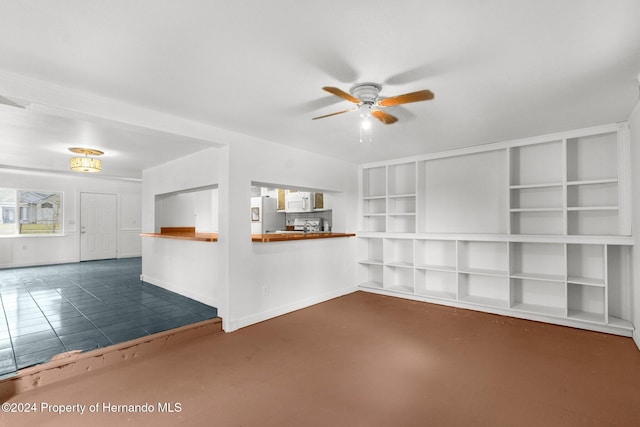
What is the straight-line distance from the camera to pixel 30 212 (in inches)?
295

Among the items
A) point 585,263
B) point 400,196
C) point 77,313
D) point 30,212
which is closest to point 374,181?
point 400,196

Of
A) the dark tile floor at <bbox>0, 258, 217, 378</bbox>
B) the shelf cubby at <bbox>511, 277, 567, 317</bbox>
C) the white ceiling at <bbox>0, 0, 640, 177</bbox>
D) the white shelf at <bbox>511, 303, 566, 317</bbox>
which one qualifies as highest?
the white ceiling at <bbox>0, 0, 640, 177</bbox>

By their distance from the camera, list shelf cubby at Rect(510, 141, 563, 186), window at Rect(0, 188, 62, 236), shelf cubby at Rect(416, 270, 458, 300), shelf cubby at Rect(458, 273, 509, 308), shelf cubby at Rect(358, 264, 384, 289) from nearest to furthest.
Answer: shelf cubby at Rect(510, 141, 563, 186) < shelf cubby at Rect(458, 273, 509, 308) < shelf cubby at Rect(416, 270, 458, 300) < shelf cubby at Rect(358, 264, 384, 289) < window at Rect(0, 188, 62, 236)

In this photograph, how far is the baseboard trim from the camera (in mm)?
3518

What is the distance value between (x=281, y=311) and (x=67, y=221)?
24.1 ft

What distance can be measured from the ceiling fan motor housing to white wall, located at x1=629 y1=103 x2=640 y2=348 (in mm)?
2530

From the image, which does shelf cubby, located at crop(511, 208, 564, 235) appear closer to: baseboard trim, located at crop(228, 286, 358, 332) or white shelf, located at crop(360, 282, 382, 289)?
white shelf, located at crop(360, 282, 382, 289)

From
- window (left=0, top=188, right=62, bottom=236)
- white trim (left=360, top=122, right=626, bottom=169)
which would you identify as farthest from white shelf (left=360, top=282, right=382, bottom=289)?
window (left=0, top=188, right=62, bottom=236)

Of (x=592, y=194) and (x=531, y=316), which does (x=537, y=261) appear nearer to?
(x=531, y=316)

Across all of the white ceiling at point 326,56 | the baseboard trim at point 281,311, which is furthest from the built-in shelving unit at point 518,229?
the white ceiling at point 326,56

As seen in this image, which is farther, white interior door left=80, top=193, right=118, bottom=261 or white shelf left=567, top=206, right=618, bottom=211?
white interior door left=80, top=193, right=118, bottom=261

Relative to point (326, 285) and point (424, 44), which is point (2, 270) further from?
point (424, 44)

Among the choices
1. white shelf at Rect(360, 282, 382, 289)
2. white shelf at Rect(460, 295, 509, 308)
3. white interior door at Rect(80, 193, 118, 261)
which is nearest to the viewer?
white shelf at Rect(460, 295, 509, 308)

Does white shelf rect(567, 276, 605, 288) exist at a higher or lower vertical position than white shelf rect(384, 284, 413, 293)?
higher
